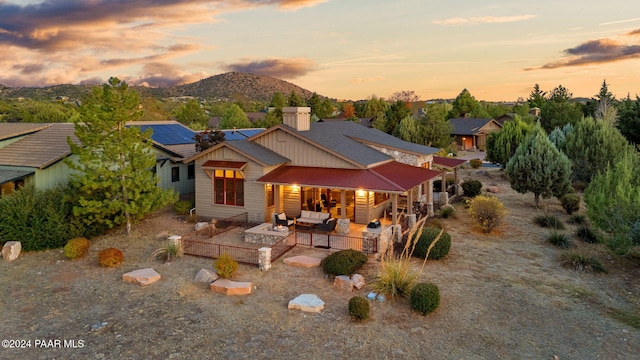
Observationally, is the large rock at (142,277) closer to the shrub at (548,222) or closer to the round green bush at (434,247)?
the round green bush at (434,247)

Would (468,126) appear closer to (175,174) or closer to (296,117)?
(296,117)

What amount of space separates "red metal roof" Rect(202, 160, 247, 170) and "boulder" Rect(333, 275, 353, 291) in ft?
30.3

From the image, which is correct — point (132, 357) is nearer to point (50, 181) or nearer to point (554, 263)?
point (554, 263)

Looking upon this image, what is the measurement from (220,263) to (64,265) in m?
6.61

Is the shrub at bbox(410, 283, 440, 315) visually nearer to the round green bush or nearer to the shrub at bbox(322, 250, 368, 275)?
the shrub at bbox(322, 250, 368, 275)

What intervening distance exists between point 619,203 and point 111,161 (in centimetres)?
2059

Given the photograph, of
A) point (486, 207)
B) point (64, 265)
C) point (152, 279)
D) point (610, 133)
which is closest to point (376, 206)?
point (486, 207)

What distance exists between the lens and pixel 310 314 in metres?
11.9

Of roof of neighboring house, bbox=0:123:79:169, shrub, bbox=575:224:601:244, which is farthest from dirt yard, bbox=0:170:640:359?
roof of neighboring house, bbox=0:123:79:169

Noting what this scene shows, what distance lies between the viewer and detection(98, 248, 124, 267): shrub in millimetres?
15742

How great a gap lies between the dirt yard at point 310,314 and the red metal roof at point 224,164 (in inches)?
230

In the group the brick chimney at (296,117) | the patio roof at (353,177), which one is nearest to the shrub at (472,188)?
the patio roof at (353,177)

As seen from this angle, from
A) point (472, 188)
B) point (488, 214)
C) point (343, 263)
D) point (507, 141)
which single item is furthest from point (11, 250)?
point (507, 141)

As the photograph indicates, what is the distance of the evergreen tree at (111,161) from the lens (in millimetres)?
18234
